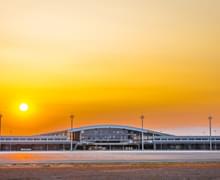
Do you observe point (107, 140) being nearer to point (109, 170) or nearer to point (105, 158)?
point (105, 158)

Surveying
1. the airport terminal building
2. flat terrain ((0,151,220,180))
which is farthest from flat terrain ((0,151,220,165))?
the airport terminal building

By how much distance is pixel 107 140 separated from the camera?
612ft

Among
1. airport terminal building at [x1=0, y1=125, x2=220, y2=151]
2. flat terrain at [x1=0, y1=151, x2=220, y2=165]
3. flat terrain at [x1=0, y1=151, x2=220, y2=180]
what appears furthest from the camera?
airport terminal building at [x1=0, y1=125, x2=220, y2=151]

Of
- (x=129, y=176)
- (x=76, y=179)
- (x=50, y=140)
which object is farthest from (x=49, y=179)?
(x=50, y=140)

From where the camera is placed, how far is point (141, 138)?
602 feet

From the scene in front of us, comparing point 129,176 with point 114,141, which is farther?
point 114,141

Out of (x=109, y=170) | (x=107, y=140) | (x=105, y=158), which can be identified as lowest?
(x=107, y=140)

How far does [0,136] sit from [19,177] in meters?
153

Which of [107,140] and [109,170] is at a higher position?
[109,170]

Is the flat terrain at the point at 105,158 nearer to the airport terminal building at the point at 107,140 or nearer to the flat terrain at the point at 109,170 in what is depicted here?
the flat terrain at the point at 109,170

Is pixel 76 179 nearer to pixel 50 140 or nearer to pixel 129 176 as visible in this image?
pixel 129 176

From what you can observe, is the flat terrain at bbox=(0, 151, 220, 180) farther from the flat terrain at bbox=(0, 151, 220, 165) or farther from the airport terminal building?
the airport terminal building

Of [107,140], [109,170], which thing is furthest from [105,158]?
[107,140]

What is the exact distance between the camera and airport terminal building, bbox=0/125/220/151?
176m
